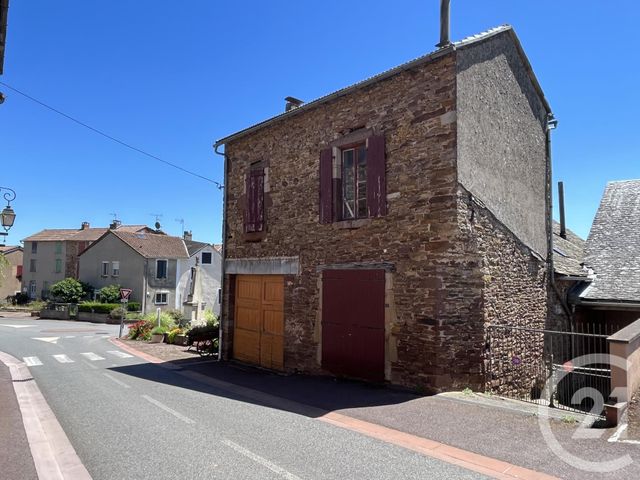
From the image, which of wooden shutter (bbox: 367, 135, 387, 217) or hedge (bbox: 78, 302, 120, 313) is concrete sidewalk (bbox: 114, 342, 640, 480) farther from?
hedge (bbox: 78, 302, 120, 313)

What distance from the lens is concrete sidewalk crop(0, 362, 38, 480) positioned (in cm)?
461

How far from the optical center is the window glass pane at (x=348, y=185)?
958 centimetres

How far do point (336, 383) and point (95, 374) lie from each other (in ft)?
20.4

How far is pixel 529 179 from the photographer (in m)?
10.7

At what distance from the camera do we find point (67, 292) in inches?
1532

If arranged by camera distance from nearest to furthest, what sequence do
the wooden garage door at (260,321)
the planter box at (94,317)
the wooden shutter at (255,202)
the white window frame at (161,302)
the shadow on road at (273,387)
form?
the shadow on road at (273,387) → the wooden garage door at (260,321) → the wooden shutter at (255,202) → the planter box at (94,317) → the white window frame at (161,302)

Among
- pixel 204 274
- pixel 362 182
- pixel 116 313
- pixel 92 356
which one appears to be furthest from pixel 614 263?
pixel 204 274

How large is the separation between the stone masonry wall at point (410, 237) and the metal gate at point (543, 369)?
836 millimetres

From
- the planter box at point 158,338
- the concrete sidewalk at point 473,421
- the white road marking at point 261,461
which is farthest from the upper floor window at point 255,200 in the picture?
the planter box at point 158,338

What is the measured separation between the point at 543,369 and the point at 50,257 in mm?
49184

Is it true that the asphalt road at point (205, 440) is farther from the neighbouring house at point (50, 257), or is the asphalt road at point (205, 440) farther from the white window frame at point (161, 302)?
the neighbouring house at point (50, 257)

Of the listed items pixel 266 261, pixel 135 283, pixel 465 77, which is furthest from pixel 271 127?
pixel 135 283

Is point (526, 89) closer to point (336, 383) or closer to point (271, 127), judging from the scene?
point (271, 127)

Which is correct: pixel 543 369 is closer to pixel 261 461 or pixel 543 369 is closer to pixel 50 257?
pixel 261 461
